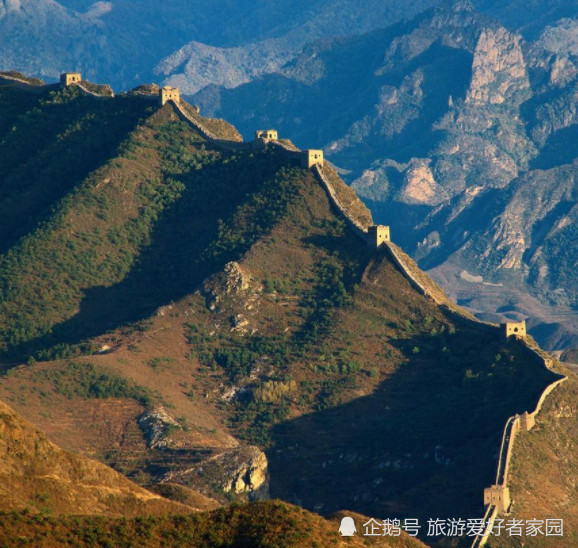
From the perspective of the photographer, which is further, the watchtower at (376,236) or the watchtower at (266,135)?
the watchtower at (266,135)

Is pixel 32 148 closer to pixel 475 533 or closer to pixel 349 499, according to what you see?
pixel 349 499

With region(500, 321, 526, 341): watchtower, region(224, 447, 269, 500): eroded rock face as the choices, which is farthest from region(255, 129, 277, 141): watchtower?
region(224, 447, 269, 500): eroded rock face

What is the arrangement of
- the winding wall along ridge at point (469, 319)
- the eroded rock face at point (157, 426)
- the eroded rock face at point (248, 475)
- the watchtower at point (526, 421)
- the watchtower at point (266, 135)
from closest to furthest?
the winding wall along ridge at point (469, 319) < the eroded rock face at point (248, 475) < the watchtower at point (526, 421) < the eroded rock face at point (157, 426) < the watchtower at point (266, 135)

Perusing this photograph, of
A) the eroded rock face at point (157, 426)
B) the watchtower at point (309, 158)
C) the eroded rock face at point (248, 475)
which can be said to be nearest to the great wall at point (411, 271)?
the watchtower at point (309, 158)

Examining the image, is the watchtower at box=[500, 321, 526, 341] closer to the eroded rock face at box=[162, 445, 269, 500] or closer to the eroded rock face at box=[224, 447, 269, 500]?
the eroded rock face at box=[162, 445, 269, 500]

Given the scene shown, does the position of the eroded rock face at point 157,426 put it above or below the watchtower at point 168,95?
below

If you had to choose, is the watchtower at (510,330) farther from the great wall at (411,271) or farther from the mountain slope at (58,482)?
the mountain slope at (58,482)

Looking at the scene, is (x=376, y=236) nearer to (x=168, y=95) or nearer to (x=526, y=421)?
(x=526, y=421)

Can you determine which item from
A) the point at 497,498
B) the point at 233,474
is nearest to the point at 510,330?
the point at 497,498
